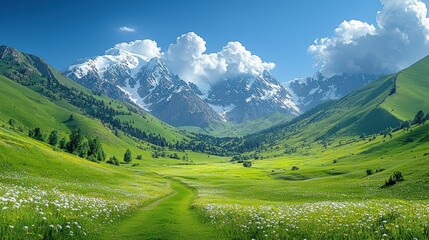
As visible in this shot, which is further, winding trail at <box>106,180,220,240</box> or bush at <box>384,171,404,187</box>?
bush at <box>384,171,404,187</box>

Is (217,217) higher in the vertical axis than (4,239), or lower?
lower

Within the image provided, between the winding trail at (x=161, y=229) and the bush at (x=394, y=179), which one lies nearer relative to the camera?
the winding trail at (x=161, y=229)

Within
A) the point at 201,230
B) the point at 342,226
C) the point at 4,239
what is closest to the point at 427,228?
the point at 342,226

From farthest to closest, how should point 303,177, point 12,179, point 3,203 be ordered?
point 303,177
point 12,179
point 3,203

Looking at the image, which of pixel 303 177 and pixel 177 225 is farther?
pixel 303 177

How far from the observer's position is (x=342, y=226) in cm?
1794

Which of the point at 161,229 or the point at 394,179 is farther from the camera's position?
the point at 394,179

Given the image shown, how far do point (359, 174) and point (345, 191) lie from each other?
33898 millimetres

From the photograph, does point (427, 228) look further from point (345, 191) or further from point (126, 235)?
point (345, 191)

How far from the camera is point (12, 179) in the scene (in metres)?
44.1

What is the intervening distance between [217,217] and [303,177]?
9519cm

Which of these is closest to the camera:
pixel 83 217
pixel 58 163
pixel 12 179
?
pixel 83 217

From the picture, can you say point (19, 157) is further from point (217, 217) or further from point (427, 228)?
point (427, 228)

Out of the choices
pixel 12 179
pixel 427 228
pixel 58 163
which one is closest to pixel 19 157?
pixel 58 163
